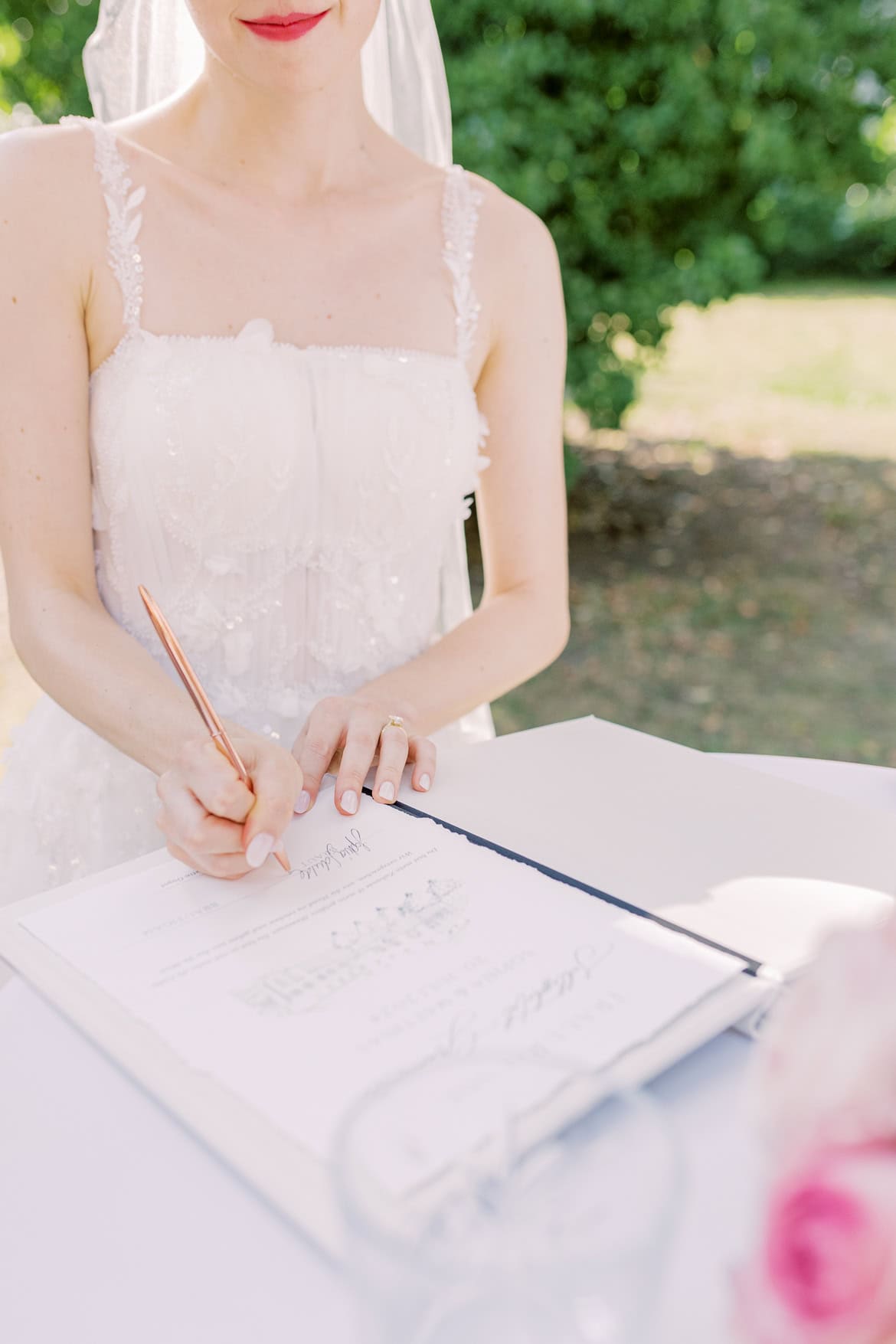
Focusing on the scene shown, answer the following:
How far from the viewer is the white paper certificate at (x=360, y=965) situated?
75 centimetres

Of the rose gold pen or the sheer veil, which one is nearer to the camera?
the rose gold pen

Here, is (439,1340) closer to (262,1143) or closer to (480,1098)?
(480,1098)

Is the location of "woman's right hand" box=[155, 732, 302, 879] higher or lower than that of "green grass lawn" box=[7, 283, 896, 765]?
higher

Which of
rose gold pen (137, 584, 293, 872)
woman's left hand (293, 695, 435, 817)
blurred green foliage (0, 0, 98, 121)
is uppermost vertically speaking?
blurred green foliage (0, 0, 98, 121)

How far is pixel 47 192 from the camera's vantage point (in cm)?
155

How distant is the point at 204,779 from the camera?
1.02m

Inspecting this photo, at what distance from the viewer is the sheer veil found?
195cm

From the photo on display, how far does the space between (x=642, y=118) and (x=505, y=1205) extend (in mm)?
4622

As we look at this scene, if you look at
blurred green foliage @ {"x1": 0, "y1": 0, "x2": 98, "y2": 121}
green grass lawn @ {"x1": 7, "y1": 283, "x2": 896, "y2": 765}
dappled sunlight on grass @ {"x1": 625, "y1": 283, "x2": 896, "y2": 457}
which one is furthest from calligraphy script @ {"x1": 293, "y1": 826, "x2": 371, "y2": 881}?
dappled sunlight on grass @ {"x1": 625, "y1": 283, "x2": 896, "y2": 457}

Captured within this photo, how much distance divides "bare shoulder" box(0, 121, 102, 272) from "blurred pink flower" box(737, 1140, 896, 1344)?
1.48m

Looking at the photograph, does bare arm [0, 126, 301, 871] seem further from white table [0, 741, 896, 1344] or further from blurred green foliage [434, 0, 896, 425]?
blurred green foliage [434, 0, 896, 425]

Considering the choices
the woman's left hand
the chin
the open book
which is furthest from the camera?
the chin

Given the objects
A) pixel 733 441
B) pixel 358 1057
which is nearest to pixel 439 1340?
pixel 358 1057

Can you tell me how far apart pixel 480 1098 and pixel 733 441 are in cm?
802
